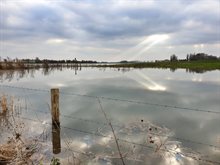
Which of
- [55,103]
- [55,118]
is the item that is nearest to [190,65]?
[55,118]

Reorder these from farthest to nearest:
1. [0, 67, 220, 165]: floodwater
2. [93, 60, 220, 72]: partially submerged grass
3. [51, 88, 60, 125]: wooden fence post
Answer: [93, 60, 220, 72]: partially submerged grass → [51, 88, 60, 125]: wooden fence post → [0, 67, 220, 165]: floodwater

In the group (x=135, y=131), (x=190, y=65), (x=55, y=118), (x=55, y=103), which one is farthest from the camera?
(x=190, y=65)

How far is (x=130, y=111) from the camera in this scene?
1265cm

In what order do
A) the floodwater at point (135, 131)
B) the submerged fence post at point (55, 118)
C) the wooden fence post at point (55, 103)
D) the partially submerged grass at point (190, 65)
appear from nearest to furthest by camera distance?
1. the floodwater at point (135, 131)
2. the submerged fence post at point (55, 118)
3. the wooden fence post at point (55, 103)
4. the partially submerged grass at point (190, 65)

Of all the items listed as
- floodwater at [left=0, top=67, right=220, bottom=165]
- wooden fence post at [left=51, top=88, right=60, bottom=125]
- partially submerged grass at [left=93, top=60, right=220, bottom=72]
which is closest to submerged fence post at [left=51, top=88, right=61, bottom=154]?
wooden fence post at [left=51, top=88, right=60, bottom=125]

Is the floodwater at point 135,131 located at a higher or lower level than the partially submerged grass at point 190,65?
lower

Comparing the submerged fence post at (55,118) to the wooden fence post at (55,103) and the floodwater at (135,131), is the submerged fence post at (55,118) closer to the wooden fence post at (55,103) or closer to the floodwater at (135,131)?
the wooden fence post at (55,103)

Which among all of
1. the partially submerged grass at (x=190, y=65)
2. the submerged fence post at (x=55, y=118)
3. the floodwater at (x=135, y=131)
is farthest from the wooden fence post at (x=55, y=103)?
the partially submerged grass at (x=190, y=65)

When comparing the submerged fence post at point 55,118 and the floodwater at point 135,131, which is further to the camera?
the submerged fence post at point 55,118

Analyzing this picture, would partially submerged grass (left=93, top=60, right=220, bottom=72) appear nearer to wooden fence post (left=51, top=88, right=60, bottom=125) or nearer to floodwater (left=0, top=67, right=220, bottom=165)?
floodwater (left=0, top=67, right=220, bottom=165)

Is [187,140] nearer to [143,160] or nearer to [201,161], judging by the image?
[201,161]

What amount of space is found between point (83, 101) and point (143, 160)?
9.13 metres

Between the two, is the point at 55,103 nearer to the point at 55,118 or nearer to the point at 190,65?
the point at 55,118

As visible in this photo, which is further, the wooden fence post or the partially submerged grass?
the partially submerged grass
